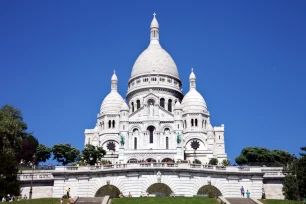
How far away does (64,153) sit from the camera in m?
85.5

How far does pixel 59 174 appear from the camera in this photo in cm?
5641

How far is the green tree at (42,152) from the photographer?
8612cm

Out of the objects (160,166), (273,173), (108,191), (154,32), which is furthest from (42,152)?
(154,32)

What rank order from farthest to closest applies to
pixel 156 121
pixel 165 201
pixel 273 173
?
1. pixel 156 121
2. pixel 273 173
3. pixel 165 201

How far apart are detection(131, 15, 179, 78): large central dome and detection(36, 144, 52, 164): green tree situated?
39490 millimetres

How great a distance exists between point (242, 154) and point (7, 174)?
54.9 meters

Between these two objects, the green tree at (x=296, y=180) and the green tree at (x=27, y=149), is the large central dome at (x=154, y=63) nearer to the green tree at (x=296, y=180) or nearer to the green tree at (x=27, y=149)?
the green tree at (x=27, y=149)

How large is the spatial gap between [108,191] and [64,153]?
107ft

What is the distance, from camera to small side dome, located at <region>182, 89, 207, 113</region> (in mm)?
112494

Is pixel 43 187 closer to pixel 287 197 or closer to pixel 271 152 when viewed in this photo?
pixel 287 197

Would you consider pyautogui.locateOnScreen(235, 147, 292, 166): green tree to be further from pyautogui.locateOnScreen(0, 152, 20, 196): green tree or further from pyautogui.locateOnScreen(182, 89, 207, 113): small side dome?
pyautogui.locateOnScreen(0, 152, 20, 196): green tree

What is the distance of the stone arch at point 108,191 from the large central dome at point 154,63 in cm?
6628

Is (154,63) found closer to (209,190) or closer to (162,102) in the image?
(162,102)

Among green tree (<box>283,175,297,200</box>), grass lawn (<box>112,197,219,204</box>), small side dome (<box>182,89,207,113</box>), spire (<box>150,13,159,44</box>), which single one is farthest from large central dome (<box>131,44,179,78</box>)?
grass lawn (<box>112,197,219,204</box>)
